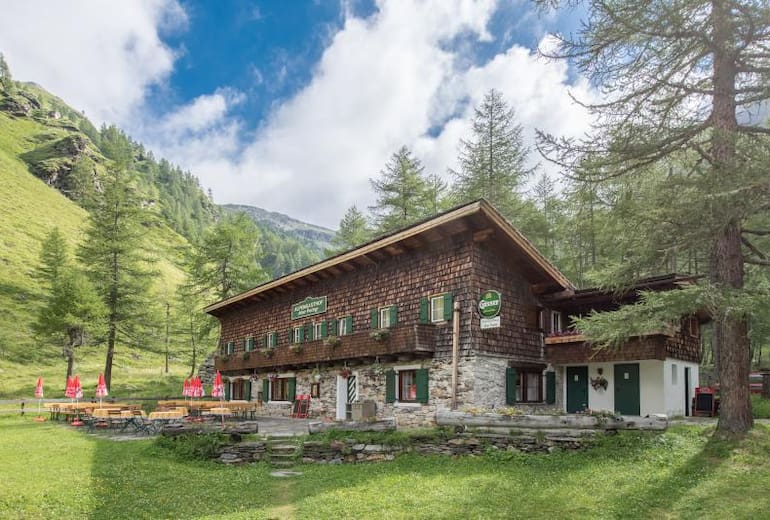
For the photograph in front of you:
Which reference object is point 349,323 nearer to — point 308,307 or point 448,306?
point 308,307

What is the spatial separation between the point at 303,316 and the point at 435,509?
17.5m

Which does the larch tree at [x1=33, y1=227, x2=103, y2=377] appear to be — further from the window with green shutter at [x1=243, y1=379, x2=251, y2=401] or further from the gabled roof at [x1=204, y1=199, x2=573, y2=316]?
the gabled roof at [x1=204, y1=199, x2=573, y2=316]

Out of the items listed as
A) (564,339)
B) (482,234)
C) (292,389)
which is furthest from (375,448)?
(292,389)

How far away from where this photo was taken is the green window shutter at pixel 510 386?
17.5 m

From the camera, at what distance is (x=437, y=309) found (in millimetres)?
18359

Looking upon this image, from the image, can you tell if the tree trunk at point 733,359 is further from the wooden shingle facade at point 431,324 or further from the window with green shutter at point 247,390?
the window with green shutter at point 247,390

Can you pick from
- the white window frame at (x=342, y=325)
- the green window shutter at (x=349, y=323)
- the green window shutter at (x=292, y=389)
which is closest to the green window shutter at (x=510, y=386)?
the green window shutter at (x=349, y=323)

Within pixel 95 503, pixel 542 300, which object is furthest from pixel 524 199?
pixel 95 503

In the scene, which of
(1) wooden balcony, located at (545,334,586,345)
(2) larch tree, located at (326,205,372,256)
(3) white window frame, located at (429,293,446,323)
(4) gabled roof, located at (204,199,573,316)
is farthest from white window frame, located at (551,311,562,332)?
Result: (2) larch tree, located at (326,205,372,256)

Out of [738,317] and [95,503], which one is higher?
[738,317]

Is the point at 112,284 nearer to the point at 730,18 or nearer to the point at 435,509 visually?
the point at 435,509

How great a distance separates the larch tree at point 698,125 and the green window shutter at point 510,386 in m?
7.04

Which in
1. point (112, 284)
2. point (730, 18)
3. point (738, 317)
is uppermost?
point (730, 18)

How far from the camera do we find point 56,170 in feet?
369
